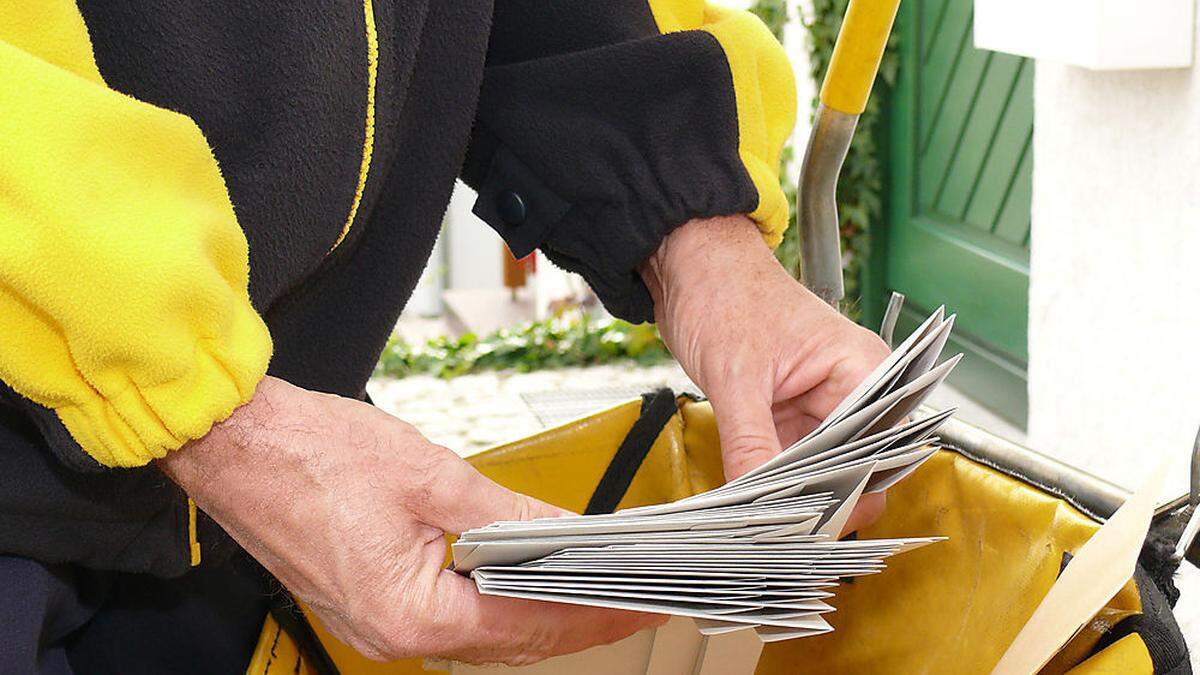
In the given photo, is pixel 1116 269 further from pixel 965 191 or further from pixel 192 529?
Result: pixel 192 529

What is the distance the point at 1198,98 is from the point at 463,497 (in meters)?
1.15

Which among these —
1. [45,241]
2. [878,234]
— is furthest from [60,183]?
[878,234]

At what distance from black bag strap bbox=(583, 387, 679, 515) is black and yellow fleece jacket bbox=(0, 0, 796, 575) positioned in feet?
0.52

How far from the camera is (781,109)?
70cm

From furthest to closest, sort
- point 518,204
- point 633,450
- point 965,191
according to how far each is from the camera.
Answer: point 965,191 → point 633,450 → point 518,204

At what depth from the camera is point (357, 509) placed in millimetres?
447

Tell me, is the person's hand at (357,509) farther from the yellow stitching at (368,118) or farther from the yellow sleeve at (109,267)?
the yellow stitching at (368,118)

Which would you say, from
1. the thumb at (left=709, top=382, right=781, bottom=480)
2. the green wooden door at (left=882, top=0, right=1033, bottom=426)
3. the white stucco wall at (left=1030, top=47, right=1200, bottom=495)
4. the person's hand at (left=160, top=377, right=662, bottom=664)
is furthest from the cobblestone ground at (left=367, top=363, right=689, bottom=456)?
the person's hand at (left=160, top=377, right=662, bottom=664)

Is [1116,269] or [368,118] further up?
[368,118]

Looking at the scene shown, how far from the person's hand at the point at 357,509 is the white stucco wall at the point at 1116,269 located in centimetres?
105

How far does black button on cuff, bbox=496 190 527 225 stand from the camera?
74cm

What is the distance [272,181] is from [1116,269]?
1290 millimetres

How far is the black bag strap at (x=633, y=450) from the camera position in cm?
90

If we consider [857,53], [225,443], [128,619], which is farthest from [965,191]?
[225,443]
